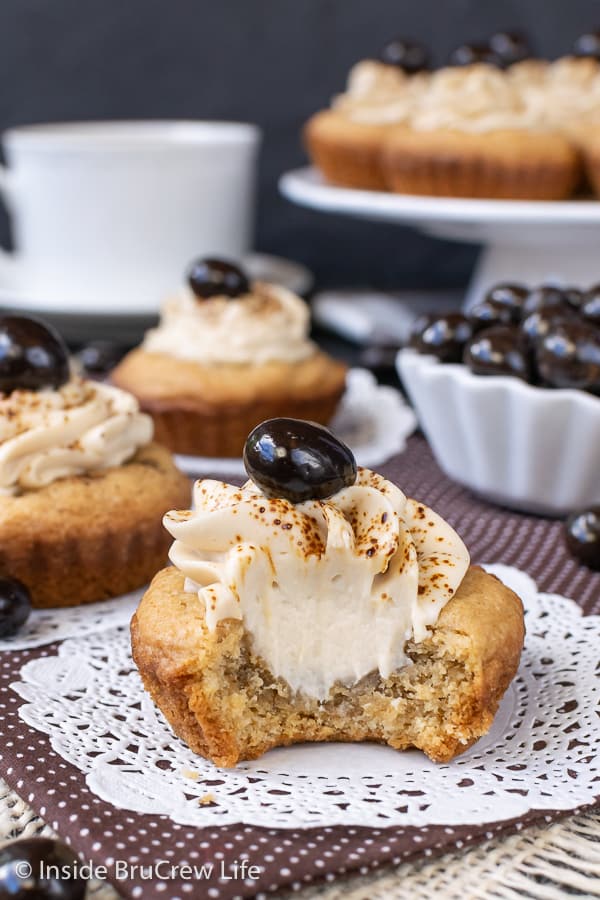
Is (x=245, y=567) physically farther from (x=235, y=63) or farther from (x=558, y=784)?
(x=235, y=63)

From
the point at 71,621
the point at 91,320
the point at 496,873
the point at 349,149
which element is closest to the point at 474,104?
the point at 349,149

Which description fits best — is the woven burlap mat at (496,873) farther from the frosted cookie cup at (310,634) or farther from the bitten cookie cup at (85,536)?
the bitten cookie cup at (85,536)

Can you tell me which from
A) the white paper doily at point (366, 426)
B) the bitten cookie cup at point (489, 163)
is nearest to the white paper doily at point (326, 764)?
the white paper doily at point (366, 426)

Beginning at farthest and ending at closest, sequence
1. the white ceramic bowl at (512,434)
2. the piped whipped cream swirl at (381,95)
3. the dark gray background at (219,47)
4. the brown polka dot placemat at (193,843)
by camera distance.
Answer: the dark gray background at (219,47), the piped whipped cream swirl at (381,95), the white ceramic bowl at (512,434), the brown polka dot placemat at (193,843)

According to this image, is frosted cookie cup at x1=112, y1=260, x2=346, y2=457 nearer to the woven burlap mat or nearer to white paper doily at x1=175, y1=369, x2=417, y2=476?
white paper doily at x1=175, y1=369, x2=417, y2=476

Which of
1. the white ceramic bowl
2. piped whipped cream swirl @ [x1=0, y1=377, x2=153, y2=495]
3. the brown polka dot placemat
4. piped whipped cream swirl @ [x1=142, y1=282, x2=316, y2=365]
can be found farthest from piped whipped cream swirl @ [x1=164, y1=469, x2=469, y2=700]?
piped whipped cream swirl @ [x1=142, y1=282, x2=316, y2=365]

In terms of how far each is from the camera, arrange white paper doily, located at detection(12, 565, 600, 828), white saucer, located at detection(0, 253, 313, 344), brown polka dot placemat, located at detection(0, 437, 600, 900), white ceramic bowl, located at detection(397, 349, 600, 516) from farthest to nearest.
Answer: white saucer, located at detection(0, 253, 313, 344) → white ceramic bowl, located at detection(397, 349, 600, 516) → white paper doily, located at detection(12, 565, 600, 828) → brown polka dot placemat, located at detection(0, 437, 600, 900)
